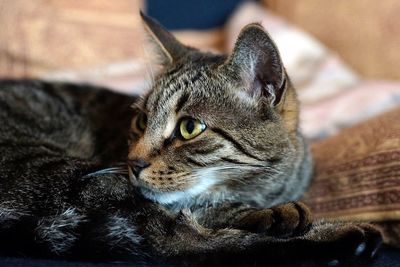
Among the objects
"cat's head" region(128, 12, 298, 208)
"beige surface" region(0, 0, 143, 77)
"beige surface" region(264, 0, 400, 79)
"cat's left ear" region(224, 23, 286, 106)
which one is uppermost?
"cat's left ear" region(224, 23, 286, 106)

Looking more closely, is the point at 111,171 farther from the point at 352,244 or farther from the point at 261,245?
the point at 352,244

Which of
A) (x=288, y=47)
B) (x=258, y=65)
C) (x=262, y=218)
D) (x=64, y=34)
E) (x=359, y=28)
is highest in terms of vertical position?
(x=258, y=65)

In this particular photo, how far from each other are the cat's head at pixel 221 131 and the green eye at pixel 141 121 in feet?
0.14

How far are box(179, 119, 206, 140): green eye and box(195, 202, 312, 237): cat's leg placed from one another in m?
0.16

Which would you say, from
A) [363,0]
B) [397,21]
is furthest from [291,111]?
[363,0]

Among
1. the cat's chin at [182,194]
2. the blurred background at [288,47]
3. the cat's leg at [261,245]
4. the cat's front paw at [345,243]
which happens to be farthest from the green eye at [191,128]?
the blurred background at [288,47]

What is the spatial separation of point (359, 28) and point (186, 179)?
1389 millimetres

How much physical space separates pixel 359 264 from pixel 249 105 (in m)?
0.41

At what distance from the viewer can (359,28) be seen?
6.94 ft

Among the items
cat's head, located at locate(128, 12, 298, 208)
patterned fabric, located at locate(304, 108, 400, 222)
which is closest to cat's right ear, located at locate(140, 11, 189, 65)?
cat's head, located at locate(128, 12, 298, 208)

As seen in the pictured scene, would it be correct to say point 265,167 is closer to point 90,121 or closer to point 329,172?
point 329,172

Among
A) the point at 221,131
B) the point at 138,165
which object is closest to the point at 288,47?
the point at 221,131

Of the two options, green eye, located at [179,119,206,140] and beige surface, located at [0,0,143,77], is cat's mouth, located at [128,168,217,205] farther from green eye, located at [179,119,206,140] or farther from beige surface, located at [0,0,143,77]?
beige surface, located at [0,0,143,77]

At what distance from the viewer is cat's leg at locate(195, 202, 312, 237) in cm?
91
